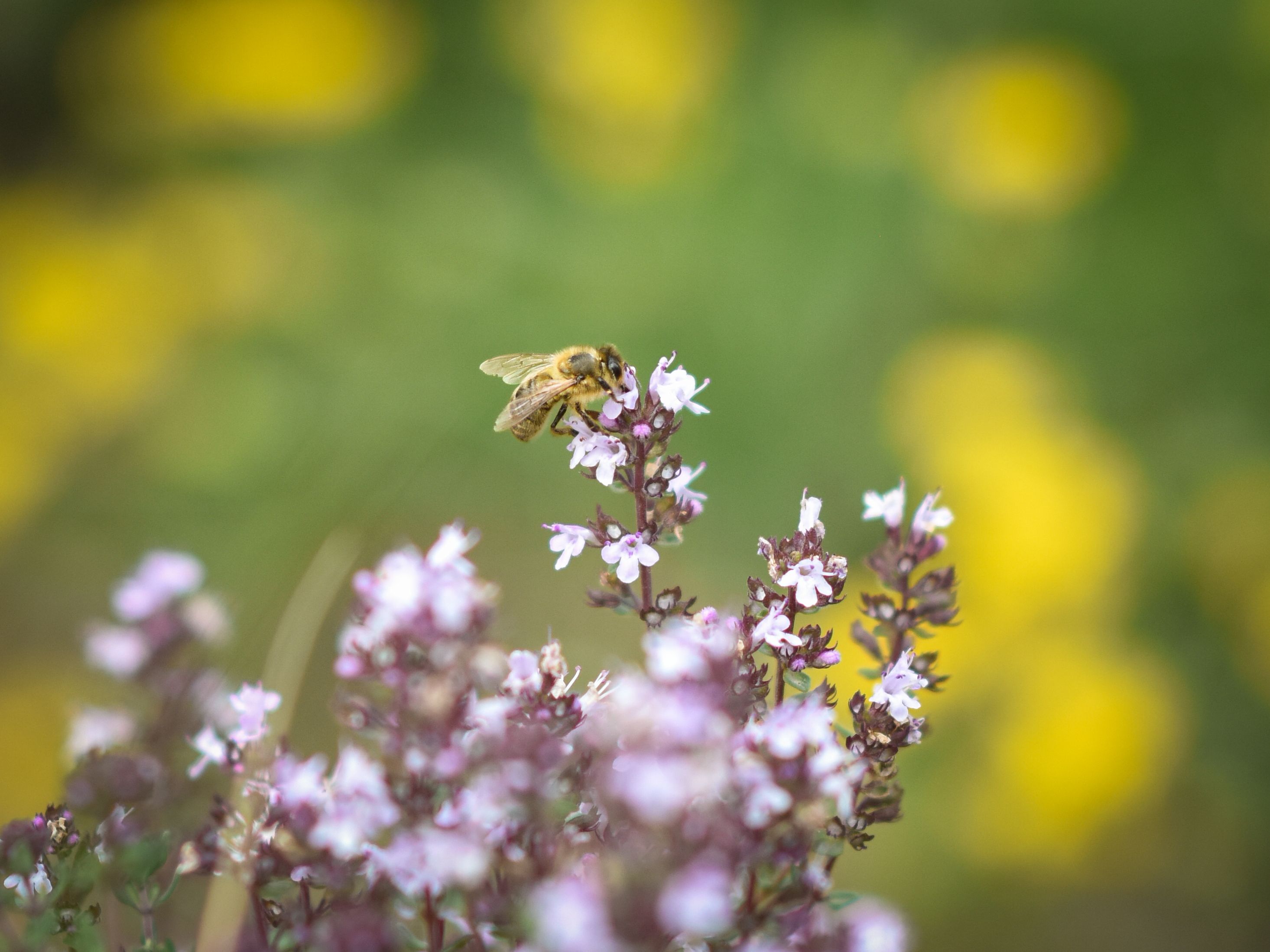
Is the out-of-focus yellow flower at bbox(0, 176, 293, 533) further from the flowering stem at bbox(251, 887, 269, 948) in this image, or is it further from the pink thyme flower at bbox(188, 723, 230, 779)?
the flowering stem at bbox(251, 887, 269, 948)

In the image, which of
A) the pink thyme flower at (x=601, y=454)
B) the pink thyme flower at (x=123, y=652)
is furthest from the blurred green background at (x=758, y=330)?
the pink thyme flower at (x=601, y=454)

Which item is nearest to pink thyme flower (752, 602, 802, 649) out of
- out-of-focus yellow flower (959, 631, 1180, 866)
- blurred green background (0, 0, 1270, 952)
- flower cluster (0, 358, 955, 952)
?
flower cluster (0, 358, 955, 952)

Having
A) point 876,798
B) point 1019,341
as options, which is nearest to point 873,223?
point 1019,341

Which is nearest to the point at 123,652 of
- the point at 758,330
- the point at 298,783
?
the point at 298,783

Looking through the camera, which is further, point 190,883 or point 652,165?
point 652,165

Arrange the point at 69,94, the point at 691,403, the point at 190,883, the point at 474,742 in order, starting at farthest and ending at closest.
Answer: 1. the point at 69,94
2. the point at 190,883
3. the point at 691,403
4. the point at 474,742

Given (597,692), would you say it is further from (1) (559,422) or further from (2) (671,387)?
(1) (559,422)

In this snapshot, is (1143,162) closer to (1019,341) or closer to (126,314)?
(1019,341)

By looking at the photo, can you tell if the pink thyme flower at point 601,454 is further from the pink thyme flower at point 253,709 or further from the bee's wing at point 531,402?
the bee's wing at point 531,402
